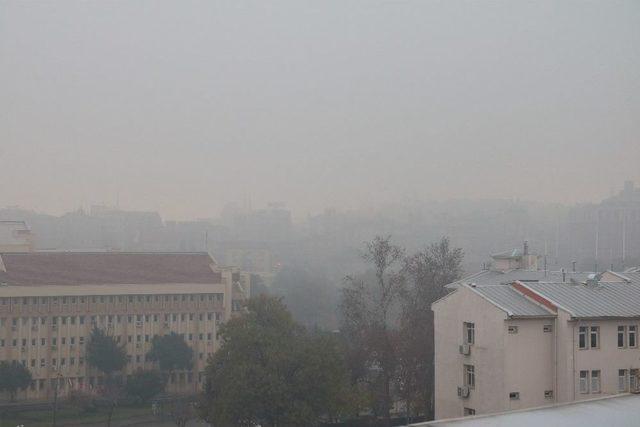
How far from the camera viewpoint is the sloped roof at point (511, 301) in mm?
4977

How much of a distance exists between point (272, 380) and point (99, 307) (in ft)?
18.5

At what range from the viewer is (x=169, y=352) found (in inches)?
429

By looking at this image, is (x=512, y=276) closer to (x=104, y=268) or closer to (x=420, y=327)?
(x=420, y=327)

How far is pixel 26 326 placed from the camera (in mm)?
10445

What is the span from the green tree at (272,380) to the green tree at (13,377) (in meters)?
4.08

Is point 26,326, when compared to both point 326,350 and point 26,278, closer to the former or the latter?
point 26,278

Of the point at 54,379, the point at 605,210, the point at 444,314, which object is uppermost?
the point at 605,210

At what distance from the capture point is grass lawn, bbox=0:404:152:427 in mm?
8828

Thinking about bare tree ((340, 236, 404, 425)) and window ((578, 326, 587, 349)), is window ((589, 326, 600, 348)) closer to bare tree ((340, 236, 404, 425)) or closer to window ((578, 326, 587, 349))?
window ((578, 326, 587, 349))

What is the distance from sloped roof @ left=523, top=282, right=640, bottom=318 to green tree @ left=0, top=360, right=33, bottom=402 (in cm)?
709

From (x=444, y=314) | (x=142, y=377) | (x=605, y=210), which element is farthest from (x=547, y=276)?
(x=605, y=210)

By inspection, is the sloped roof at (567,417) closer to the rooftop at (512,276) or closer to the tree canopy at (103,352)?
the rooftop at (512,276)

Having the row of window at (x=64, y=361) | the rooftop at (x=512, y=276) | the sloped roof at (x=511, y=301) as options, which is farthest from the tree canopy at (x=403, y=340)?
the row of window at (x=64, y=361)

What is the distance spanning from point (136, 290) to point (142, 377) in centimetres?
166
